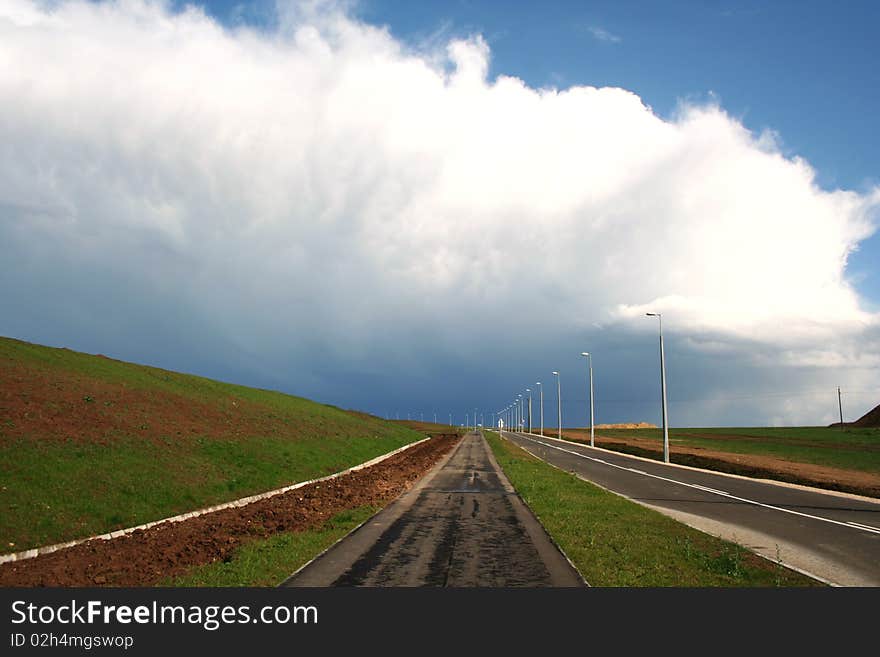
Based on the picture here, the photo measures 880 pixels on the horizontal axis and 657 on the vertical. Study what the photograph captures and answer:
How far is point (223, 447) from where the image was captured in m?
29.6

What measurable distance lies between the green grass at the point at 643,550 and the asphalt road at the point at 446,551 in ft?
1.91

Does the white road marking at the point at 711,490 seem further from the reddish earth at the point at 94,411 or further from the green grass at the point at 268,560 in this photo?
the reddish earth at the point at 94,411

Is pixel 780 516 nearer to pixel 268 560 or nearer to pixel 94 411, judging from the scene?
pixel 268 560

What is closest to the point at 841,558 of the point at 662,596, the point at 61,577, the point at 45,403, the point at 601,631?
the point at 662,596

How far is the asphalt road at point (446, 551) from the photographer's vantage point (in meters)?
11.2

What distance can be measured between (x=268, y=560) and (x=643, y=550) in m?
8.31

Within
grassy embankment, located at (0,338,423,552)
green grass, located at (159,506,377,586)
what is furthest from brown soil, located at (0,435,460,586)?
grassy embankment, located at (0,338,423,552)

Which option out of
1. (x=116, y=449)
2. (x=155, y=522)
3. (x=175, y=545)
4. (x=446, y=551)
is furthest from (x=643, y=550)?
(x=116, y=449)

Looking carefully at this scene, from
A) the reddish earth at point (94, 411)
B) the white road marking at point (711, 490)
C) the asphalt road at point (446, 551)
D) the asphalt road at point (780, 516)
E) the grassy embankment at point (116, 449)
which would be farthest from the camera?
the white road marking at point (711, 490)

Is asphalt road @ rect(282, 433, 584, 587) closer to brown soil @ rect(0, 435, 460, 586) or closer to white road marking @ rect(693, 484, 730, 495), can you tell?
brown soil @ rect(0, 435, 460, 586)

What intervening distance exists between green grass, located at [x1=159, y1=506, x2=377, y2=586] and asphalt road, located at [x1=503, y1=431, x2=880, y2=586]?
405 inches

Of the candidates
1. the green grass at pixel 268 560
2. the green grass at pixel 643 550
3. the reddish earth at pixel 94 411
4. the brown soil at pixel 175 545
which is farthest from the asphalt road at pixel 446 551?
the reddish earth at pixel 94 411

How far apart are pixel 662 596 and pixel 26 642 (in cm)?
923

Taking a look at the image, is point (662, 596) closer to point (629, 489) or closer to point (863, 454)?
point (629, 489)
